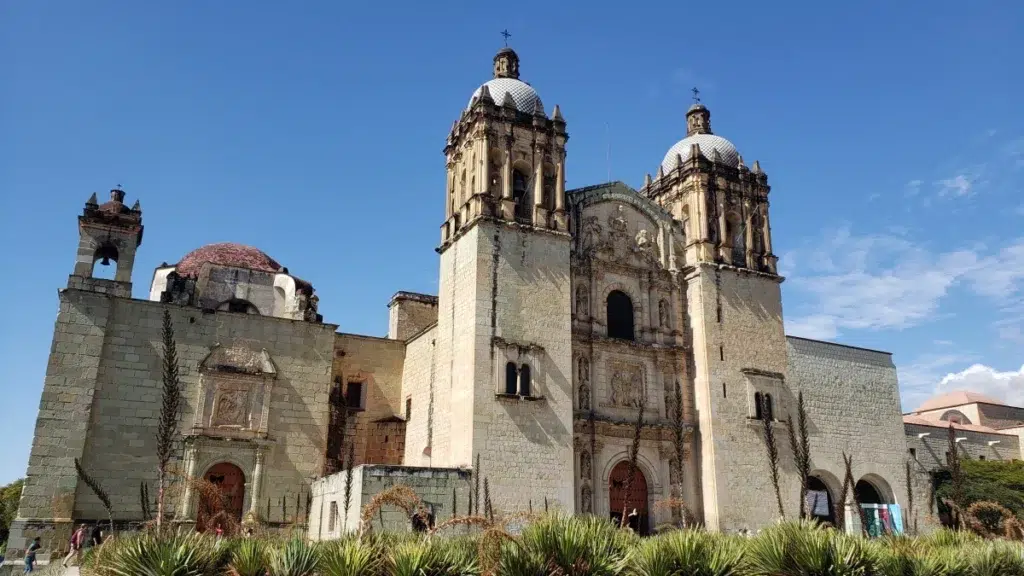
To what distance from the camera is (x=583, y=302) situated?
79.1 feet

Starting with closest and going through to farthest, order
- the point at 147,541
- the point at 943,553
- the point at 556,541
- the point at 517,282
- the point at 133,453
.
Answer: the point at 147,541 < the point at 556,541 < the point at 943,553 < the point at 133,453 < the point at 517,282

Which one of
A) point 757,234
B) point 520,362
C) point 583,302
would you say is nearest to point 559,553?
point 520,362

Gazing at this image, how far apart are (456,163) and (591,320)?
Result: 6705 mm

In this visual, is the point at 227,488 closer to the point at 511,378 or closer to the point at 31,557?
the point at 31,557

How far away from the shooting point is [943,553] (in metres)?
11.3

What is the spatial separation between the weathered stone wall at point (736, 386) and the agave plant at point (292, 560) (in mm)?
15618

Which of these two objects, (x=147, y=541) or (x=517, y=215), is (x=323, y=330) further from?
(x=147, y=541)

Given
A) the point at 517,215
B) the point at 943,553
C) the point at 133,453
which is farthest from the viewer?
the point at 517,215

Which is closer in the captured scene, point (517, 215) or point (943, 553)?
point (943, 553)

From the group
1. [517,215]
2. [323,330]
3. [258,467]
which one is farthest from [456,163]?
[258,467]

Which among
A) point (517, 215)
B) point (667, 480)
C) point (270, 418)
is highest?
point (517, 215)

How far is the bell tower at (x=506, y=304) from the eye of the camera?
20.8 meters

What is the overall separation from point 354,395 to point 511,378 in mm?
6764

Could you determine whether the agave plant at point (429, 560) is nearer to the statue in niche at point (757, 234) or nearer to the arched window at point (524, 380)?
the arched window at point (524, 380)
